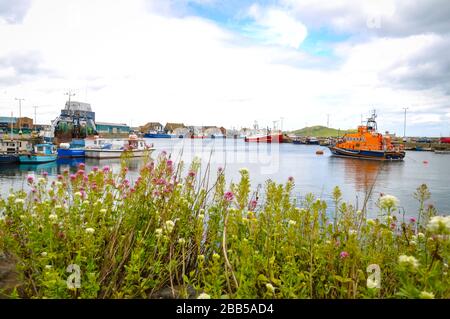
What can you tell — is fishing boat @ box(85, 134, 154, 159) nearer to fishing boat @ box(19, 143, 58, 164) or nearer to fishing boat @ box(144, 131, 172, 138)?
fishing boat @ box(19, 143, 58, 164)

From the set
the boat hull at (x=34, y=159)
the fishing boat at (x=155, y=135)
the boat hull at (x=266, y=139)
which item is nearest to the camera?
the boat hull at (x=34, y=159)

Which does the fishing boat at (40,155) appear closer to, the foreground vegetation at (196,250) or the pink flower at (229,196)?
the foreground vegetation at (196,250)

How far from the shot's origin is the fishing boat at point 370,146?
60.5 m

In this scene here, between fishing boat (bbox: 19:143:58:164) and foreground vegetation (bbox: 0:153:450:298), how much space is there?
4204 centimetres

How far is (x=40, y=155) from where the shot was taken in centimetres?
4325

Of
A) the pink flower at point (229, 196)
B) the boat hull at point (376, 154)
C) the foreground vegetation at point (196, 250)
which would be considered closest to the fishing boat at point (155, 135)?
the boat hull at point (376, 154)

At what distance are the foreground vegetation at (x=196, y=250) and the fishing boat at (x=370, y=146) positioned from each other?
60.8 meters

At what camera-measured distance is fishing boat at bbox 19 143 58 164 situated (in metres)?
41.6

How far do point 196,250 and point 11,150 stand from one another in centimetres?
4553

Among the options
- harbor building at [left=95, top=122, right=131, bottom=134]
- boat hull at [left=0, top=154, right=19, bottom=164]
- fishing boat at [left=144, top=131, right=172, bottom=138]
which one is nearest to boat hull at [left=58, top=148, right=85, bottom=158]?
boat hull at [left=0, top=154, right=19, bottom=164]

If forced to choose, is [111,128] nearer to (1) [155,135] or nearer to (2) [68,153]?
(1) [155,135]

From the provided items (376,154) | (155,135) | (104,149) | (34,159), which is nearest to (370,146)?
(376,154)

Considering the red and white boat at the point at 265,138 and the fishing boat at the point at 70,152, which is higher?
the red and white boat at the point at 265,138
